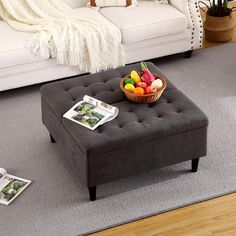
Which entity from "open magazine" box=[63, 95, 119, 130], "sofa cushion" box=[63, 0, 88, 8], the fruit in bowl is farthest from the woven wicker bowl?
"sofa cushion" box=[63, 0, 88, 8]

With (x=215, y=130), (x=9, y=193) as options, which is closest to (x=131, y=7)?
(x=215, y=130)

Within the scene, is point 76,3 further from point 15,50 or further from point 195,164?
point 195,164

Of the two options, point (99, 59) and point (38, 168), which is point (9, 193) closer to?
point (38, 168)

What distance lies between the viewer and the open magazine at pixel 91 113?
329cm

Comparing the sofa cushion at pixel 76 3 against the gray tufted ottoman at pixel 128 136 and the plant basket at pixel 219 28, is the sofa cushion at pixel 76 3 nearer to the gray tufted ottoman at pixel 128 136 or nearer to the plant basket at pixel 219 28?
the plant basket at pixel 219 28

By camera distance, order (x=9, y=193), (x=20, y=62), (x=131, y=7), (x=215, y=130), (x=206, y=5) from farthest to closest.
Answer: (x=206, y=5) < (x=131, y=7) < (x=20, y=62) < (x=215, y=130) < (x=9, y=193)

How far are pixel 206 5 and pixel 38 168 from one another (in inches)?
97.2

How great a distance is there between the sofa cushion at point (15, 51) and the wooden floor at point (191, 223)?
1.55m

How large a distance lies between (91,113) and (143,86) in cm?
35

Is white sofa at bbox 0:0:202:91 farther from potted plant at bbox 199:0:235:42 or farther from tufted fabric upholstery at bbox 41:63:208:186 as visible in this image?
tufted fabric upholstery at bbox 41:63:208:186

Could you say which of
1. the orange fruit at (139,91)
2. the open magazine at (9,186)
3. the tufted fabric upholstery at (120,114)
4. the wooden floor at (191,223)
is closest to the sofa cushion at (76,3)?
the tufted fabric upholstery at (120,114)

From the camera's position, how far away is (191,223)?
3.16m

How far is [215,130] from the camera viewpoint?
153 inches

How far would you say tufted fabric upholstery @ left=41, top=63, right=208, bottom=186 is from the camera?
3178 millimetres
